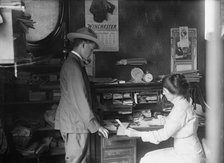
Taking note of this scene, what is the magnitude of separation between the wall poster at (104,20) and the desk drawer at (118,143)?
1.36 m

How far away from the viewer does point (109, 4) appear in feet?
14.8

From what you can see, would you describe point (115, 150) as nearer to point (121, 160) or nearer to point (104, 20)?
point (121, 160)

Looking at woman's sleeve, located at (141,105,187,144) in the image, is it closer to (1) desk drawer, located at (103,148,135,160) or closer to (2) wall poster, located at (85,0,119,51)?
(1) desk drawer, located at (103,148,135,160)

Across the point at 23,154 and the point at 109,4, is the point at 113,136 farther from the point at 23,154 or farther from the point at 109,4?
the point at 109,4

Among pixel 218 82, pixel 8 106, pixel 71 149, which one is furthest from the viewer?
pixel 8 106

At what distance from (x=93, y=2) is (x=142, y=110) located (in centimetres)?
170

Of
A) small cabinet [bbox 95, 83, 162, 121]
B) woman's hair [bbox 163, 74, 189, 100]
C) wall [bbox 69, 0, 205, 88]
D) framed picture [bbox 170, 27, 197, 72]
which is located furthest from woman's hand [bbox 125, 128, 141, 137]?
framed picture [bbox 170, 27, 197, 72]

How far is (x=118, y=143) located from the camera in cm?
400

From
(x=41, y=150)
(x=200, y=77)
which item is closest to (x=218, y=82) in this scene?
(x=41, y=150)

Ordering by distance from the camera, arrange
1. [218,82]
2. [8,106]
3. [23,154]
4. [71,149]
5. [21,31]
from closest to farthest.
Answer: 1. [218,82]
2. [21,31]
3. [71,149]
4. [23,154]
5. [8,106]

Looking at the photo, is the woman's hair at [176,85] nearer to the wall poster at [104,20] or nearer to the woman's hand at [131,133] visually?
the woman's hand at [131,133]

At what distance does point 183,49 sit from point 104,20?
50.5 inches

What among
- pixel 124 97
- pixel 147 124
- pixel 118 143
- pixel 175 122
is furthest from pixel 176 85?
pixel 124 97

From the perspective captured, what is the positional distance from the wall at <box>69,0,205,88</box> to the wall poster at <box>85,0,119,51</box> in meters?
0.07
